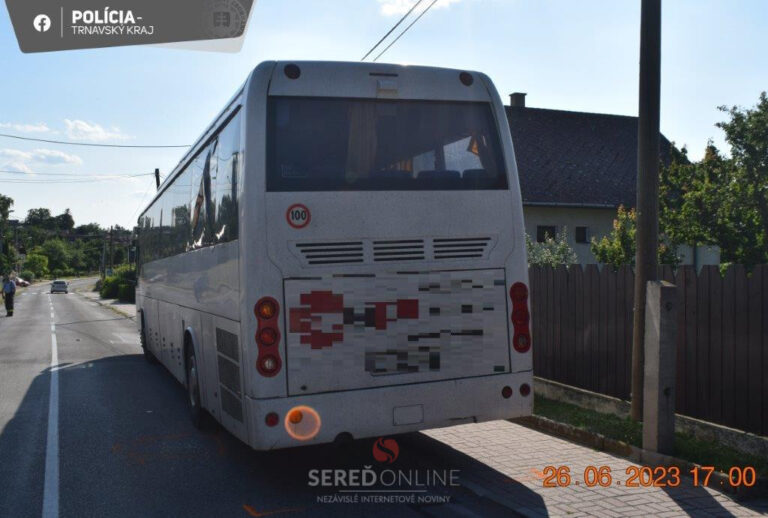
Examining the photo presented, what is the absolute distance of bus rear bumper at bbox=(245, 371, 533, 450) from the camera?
554 centimetres

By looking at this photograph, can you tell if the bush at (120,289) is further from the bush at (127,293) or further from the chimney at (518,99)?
the chimney at (518,99)

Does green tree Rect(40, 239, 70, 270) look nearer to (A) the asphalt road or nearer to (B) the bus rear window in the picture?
(A) the asphalt road

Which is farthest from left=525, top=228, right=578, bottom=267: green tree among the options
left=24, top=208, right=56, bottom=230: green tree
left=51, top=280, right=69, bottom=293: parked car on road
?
left=24, top=208, right=56, bottom=230: green tree

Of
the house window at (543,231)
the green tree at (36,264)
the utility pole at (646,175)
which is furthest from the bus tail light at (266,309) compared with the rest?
the green tree at (36,264)

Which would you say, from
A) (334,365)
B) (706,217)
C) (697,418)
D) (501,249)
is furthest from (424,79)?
(706,217)

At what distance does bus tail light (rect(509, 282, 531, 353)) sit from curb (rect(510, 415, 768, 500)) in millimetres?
1499

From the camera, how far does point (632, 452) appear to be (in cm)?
676

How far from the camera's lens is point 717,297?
7078 mm

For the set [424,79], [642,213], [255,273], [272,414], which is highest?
[424,79]

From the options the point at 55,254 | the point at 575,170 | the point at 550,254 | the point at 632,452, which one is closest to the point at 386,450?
the point at 632,452

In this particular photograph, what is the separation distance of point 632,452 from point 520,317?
176 centimetres

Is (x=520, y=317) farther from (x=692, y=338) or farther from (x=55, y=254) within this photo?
(x=55, y=254)

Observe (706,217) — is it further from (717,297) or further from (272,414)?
(272,414)

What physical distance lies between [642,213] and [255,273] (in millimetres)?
4234
